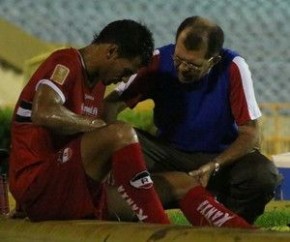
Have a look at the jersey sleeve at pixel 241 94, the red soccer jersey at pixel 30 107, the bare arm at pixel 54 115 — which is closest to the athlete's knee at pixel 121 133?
the bare arm at pixel 54 115

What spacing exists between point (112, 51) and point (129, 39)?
0.08 meters

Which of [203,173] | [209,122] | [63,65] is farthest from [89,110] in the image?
[209,122]

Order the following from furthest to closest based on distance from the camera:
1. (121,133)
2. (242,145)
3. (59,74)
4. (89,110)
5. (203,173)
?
1. (242,145)
2. (203,173)
3. (89,110)
4. (59,74)
5. (121,133)

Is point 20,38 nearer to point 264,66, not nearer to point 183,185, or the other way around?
point 264,66

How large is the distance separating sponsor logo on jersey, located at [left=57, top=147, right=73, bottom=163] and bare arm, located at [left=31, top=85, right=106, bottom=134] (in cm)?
8

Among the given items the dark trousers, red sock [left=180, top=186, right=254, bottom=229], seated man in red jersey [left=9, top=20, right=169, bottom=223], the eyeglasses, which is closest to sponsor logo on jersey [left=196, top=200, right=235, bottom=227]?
red sock [left=180, top=186, right=254, bottom=229]

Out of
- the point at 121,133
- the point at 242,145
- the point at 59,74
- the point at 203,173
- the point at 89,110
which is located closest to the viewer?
the point at 121,133

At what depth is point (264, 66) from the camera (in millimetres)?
11141

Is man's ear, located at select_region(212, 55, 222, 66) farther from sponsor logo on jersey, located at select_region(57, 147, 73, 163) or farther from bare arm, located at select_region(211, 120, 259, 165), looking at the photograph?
sponsor logo on jersey, located at select_region(57, 147, 73, 163)

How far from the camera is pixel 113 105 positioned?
5.26 meters

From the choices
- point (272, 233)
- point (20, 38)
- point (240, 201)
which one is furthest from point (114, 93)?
point (20, 38)

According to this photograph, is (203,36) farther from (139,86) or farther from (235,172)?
(235,172)

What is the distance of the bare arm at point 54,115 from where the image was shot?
421 centimetres

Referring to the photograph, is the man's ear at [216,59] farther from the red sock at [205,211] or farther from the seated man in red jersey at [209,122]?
the red sock at [205,211]
